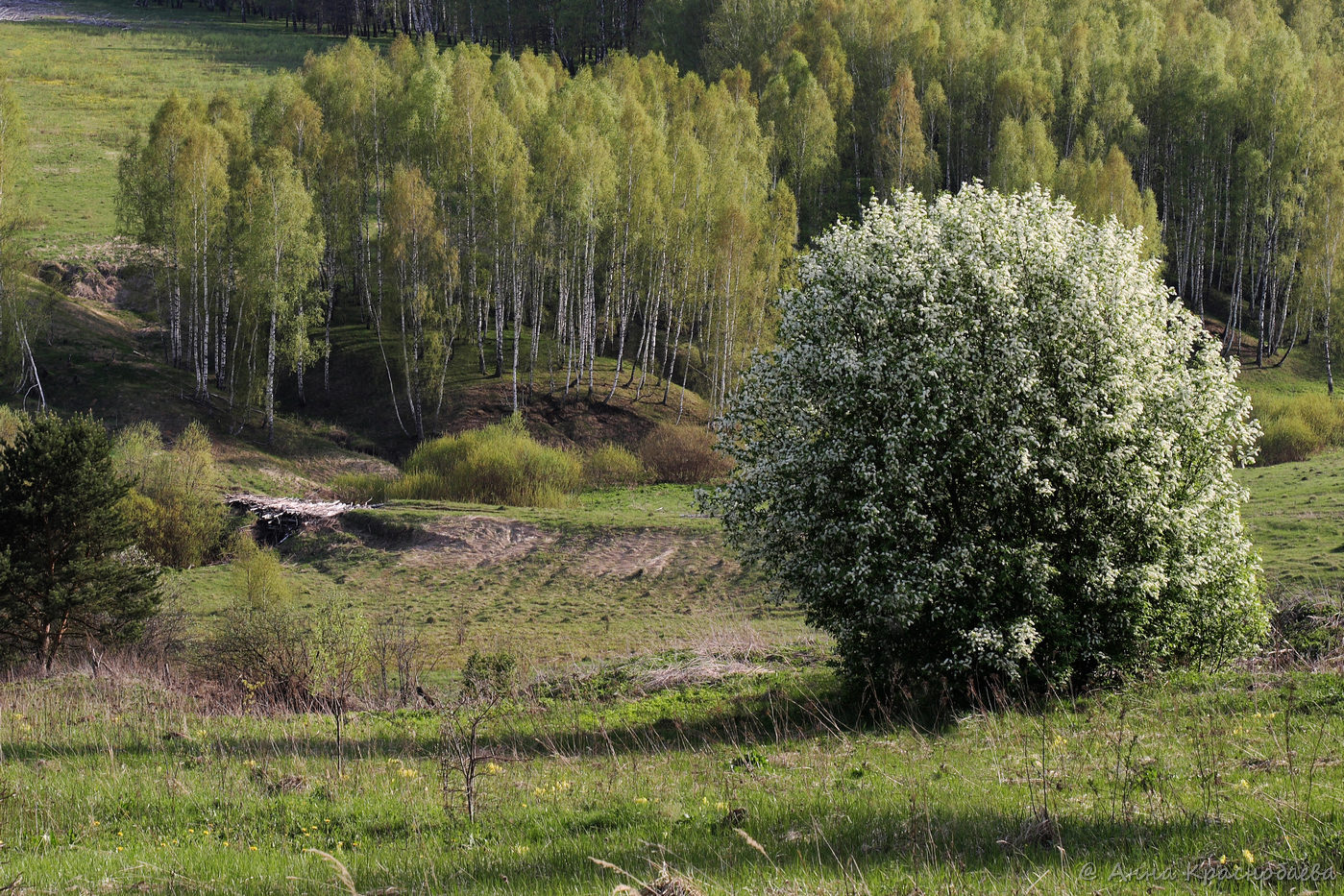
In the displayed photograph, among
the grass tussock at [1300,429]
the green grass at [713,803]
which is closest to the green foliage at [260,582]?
the green grass at [713,803]

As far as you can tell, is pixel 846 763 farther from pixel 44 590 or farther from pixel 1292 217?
pixel 1292 217

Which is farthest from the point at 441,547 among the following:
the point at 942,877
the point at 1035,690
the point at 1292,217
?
the point at 1292,217

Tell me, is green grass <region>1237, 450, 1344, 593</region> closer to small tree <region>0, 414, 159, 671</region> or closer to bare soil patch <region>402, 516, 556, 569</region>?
bare soil patch <region>402, 516, 556, 569</region>

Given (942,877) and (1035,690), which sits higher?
(942,877)

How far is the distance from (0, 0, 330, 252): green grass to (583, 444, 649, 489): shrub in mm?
32587

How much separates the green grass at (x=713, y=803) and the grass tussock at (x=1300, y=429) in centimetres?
3868

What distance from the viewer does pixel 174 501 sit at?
101 ft

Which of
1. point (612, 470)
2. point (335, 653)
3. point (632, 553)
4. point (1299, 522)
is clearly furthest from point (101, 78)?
point (1299, 522)

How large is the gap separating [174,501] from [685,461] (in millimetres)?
21474

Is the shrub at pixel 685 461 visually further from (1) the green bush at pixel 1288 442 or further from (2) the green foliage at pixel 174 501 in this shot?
(1) the green bush at pixel 1288 442

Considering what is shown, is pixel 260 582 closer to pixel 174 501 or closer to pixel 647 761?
pixel 174 501

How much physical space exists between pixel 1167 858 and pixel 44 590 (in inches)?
839

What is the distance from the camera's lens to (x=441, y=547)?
30.6 metres

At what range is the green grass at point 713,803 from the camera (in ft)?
20.4
